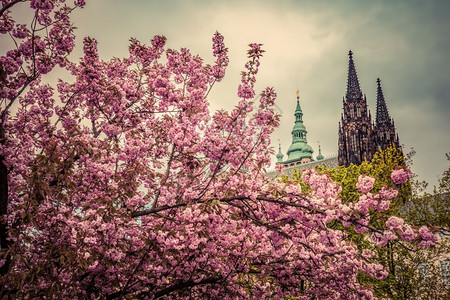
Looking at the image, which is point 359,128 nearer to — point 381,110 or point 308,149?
point 381,110

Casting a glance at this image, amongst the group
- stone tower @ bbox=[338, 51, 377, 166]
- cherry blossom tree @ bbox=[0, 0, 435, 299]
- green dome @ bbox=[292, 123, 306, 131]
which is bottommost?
cherry blossom tree @ bbox=[0, 0, 435, 299]

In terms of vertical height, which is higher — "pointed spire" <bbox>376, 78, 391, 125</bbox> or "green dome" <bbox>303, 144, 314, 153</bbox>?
"green dome" <bbox>303, 144, 314, 153</bbox>

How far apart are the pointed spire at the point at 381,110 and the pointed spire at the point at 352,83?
511 cm

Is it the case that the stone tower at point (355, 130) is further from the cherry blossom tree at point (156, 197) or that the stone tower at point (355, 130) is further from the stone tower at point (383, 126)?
the cherry blossom tree at point (156, 197)

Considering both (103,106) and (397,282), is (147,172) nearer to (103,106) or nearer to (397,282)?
(103,106)

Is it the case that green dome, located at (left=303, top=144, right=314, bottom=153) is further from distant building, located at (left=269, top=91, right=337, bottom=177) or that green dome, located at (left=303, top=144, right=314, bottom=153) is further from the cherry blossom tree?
the cherry blossom tree

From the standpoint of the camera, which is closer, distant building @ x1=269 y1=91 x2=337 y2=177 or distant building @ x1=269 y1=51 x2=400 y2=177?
distant building @ x1=269 y1=51 x2=400 y2=177

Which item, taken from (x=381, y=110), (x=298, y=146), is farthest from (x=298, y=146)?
(x=381, y=110)

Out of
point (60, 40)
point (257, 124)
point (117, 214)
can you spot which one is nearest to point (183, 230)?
point (117, 214)

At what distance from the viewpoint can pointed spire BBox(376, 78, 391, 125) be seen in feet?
252

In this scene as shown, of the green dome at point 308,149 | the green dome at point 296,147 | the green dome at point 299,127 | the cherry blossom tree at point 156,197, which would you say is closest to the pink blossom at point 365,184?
the cherry blossom tree at point 156,197

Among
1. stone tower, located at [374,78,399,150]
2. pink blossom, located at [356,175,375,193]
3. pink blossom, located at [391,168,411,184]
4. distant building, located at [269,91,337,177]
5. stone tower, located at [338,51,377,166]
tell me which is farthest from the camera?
distant building, located at [269,91,337,177]

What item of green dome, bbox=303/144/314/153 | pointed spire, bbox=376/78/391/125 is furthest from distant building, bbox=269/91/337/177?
pointed spire, bbox=376/78/391/125

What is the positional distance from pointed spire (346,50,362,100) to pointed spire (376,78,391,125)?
511 centimetres
